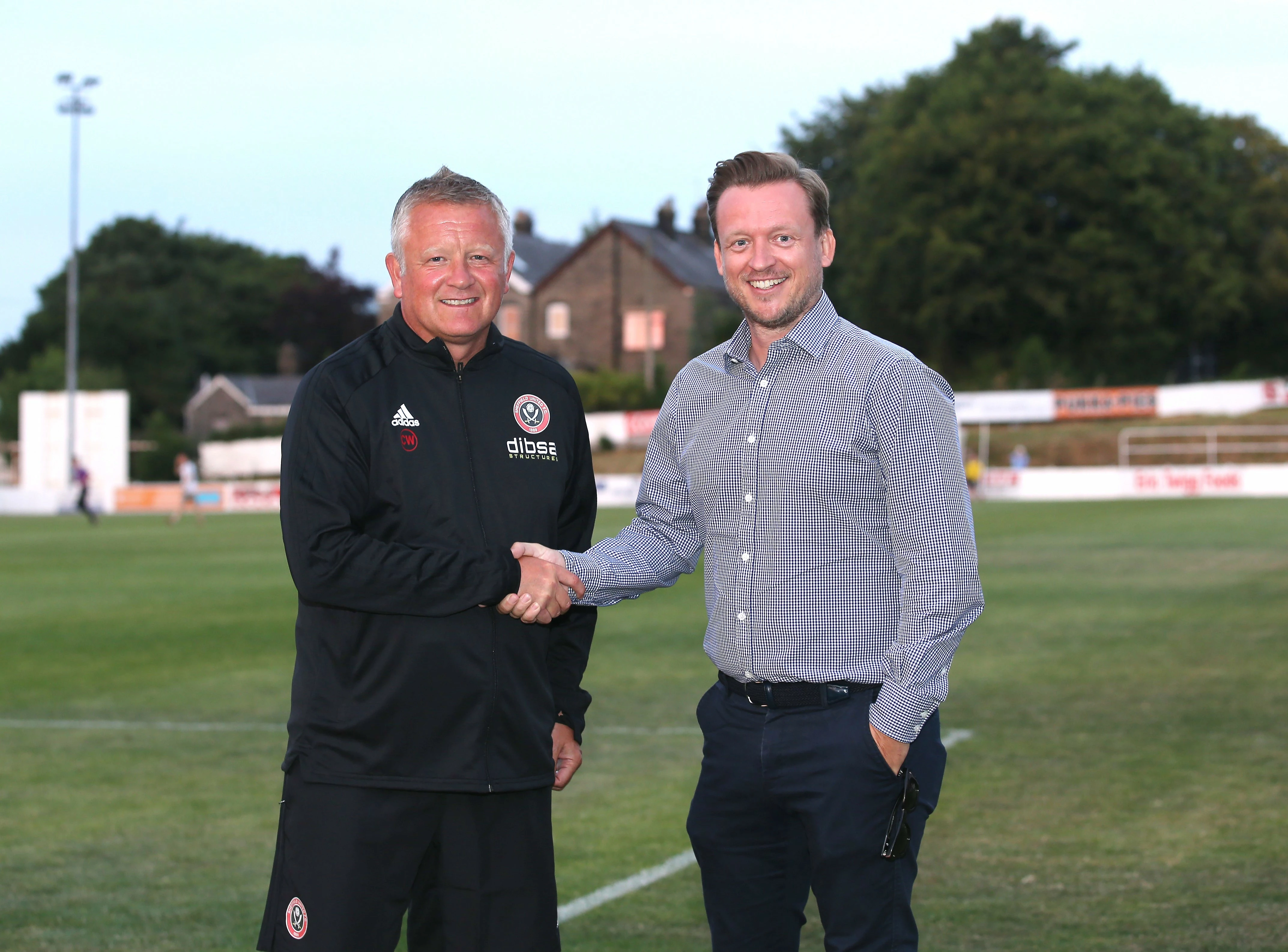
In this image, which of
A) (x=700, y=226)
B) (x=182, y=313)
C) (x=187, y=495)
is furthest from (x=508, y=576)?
(x=182, y=313)

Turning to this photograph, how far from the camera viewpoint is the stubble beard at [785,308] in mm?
3898

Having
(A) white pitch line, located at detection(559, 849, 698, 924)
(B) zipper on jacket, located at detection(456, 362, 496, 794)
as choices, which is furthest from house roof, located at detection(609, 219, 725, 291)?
(B) zipper on jacket, located at detection(456, 362, 496, 794)

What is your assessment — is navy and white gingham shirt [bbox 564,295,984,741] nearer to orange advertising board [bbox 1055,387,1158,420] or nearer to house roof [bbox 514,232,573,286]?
orange advertising board [bbox 1055,387,1158,420]

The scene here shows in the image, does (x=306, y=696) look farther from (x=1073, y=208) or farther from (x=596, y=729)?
(x=1073, y=208)

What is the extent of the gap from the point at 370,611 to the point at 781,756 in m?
1.00

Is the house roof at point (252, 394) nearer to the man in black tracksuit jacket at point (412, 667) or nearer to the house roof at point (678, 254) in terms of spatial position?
the house roof at point (678, 254)

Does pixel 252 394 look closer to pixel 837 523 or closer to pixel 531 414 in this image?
pixel 531 414

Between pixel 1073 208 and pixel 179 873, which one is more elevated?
pixel 1073 208

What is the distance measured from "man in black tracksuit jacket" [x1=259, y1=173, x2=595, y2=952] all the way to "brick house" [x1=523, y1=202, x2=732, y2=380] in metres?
67.0

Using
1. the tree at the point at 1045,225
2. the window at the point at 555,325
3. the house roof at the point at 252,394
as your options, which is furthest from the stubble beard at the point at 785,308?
the house roof at the point at 252,394

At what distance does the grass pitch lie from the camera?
19.9 ft

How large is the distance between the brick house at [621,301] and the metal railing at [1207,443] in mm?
25033

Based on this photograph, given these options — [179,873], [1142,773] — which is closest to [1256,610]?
[1142,773]

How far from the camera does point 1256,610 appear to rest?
15938 mm
